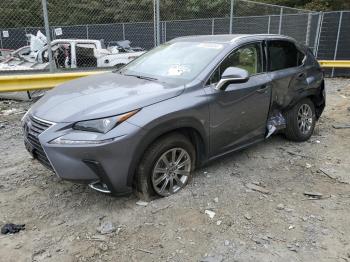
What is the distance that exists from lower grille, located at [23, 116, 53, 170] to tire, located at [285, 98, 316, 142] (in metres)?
3.42

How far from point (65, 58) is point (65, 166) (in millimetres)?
7981

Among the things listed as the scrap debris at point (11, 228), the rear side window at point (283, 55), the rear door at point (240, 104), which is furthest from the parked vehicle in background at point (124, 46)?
the scrap debris at point (11, 228)

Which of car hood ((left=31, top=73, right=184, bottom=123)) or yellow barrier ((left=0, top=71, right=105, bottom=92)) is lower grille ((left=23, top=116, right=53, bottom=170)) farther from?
yellow barrier ((left=0, top=71, right=105, bottom=92))

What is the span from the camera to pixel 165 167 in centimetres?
375

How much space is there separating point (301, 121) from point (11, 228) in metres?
4.19

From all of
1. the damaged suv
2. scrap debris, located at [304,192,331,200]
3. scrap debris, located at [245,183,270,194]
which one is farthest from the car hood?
scrap debris, located at [304,192,331,200]

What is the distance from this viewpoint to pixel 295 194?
4078mm

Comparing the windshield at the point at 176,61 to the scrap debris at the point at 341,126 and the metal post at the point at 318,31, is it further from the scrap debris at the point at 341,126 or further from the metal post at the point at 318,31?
the metal post at the point at 318,31

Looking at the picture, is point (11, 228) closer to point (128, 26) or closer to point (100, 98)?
point (100, 98)

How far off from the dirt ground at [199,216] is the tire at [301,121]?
603mm

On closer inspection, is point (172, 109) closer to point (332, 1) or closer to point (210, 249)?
point (210, 249)

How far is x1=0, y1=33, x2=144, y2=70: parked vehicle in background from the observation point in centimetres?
1020

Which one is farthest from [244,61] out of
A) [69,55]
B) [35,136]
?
[69,55]

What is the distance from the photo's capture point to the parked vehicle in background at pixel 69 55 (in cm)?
1020
